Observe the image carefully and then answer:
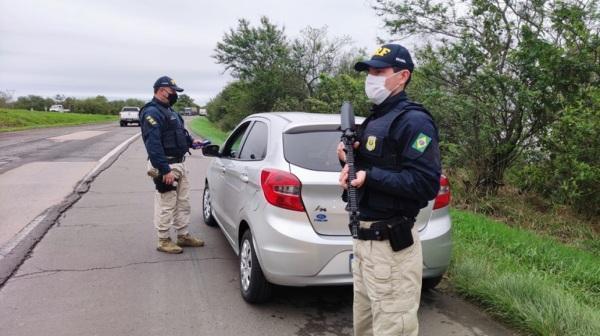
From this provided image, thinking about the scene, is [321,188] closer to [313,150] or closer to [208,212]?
[313,150]

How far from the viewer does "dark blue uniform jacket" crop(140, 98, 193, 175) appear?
16.6ft

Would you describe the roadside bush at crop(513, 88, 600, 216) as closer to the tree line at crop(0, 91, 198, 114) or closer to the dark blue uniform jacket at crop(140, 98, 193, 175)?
the dark blue uniform jacket at crop(140, 98, 193, 175)

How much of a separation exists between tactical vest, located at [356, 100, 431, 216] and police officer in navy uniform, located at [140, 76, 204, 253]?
311 centimetres

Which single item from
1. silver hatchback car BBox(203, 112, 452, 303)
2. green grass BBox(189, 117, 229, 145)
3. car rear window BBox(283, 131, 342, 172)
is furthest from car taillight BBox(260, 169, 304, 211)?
green grass BBox(189, 117, 229, 145)

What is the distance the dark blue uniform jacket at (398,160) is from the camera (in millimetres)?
2340

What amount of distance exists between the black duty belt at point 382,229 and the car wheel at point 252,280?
1.57 m

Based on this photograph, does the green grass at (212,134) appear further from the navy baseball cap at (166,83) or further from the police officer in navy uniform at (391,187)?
the police officer in navy uniform at (391,187)

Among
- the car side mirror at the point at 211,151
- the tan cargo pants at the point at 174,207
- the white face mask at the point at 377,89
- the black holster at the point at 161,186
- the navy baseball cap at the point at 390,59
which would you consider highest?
the navy baseball cap at the point at 390,59

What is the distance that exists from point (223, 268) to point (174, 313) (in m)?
1.11

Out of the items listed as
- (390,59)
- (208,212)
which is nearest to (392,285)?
(390,59)

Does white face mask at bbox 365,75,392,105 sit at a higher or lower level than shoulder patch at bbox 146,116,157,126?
higher

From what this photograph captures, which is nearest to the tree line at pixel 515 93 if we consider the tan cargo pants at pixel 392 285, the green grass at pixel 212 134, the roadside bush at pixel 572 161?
the roadside bush at pixel 572 161

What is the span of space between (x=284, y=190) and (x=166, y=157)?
2147 millimetres

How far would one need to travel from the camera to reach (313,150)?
3887mm
